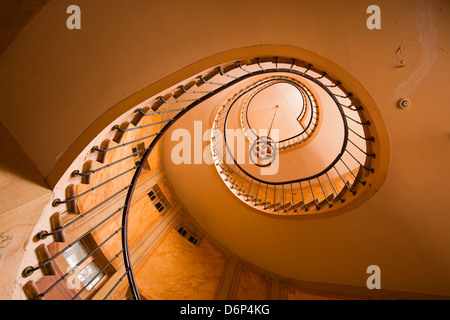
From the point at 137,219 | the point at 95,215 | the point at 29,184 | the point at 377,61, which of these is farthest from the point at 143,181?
the point at 377,61

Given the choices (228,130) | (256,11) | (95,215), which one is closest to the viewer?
(256,11)

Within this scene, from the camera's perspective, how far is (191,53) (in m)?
2.10

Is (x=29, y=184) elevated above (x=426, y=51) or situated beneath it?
situated beneath

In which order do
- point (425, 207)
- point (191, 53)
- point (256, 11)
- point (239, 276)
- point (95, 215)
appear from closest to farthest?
point (256, 11)
point (191, 53)
point (425, 207)
point (95, 215)
point (239, 276)

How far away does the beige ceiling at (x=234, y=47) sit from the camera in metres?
1.69

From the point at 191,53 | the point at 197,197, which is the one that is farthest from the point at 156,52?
the point at 197,197

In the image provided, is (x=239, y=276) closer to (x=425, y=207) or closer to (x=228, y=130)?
(x=425, y=207)

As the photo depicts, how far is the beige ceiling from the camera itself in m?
1.69

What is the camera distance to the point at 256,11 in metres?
1.93

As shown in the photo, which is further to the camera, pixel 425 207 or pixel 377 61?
pixel 425 207

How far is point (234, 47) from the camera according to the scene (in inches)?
84.0
